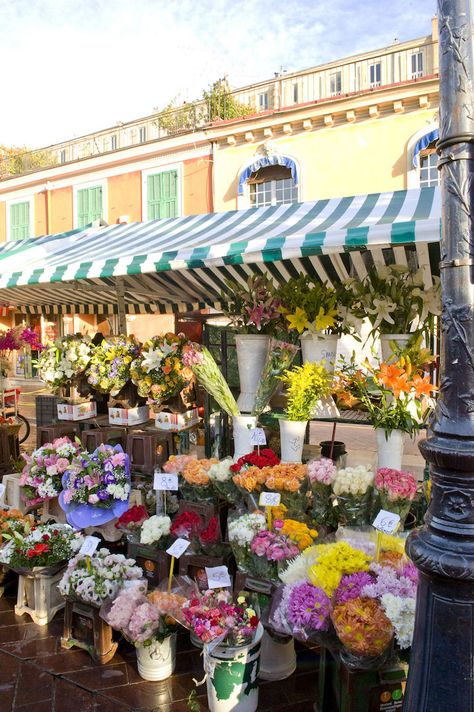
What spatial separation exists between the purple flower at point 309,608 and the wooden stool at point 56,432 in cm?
270

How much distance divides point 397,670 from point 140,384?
2.45 meters

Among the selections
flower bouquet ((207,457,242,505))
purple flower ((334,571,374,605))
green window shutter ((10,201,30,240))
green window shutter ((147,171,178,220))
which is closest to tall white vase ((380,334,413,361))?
flower bouquet ((207,457,242,505))

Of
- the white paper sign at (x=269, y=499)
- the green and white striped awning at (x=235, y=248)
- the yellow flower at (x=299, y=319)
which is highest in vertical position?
the green and white striped awning at (x=235, y=248)

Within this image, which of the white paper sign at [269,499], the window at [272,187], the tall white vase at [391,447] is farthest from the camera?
the window at [272,187]

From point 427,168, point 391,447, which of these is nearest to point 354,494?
point 391,447

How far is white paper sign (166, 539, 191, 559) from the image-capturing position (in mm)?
2797

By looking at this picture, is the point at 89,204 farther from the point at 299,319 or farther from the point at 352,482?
the point at 352,482

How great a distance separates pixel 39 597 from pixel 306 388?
205 cm

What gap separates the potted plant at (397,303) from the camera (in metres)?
3.00

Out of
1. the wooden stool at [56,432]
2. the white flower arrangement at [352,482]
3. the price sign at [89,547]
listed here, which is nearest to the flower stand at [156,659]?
the price sign at [89,547]

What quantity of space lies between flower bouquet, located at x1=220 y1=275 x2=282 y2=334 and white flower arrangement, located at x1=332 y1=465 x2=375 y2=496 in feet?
3.61

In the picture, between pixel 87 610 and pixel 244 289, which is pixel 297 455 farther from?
pixel 87 610

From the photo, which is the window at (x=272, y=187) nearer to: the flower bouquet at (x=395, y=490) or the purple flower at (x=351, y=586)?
the flower bouquet at (x=395, y=490)

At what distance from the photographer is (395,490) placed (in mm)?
2545
